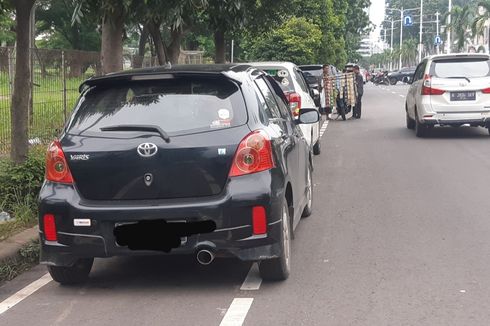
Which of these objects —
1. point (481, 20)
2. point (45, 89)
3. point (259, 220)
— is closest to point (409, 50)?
point (481, 20)

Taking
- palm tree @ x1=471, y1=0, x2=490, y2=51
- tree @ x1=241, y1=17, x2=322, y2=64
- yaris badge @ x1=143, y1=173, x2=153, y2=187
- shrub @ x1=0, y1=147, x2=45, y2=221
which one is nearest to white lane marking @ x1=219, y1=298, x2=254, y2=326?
yaris badge @ x1=143, y1=173, x2=153, y2=187

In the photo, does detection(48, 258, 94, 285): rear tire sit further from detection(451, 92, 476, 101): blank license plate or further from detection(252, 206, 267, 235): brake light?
detection(451, 92, 476, 101): blank license plate

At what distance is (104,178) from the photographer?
4.79 m

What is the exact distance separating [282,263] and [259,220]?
0.53 meters

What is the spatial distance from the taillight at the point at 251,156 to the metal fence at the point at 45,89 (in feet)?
20.6

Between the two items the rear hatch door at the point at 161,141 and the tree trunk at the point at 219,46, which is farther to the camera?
the tree trunk at the point at 219,46

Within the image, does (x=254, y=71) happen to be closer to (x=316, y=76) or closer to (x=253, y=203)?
(x=253, y=203)

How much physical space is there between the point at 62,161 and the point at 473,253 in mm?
3641

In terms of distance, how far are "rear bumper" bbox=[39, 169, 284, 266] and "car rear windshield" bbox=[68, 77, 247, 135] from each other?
0.49m

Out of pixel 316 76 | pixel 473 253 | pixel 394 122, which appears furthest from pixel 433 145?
pixel 316 76

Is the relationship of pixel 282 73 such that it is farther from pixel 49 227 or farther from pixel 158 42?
pixel 49 227

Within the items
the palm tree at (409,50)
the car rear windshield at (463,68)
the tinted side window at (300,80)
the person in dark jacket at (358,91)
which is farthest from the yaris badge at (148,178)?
the palm tree at (409,50)

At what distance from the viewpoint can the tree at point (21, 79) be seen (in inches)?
303

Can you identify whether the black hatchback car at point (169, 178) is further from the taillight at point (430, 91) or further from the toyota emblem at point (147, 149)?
the taillight at point (430, 91)
